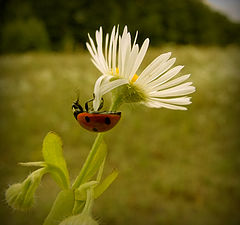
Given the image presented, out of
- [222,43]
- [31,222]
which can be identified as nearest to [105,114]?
[31,222]

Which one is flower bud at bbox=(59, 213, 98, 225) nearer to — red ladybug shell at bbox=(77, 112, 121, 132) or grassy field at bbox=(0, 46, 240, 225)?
red ladybug shell at bbox=(77, 112, 121, 132)

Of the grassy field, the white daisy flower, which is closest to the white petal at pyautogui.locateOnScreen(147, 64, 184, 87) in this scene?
the white daisy flower

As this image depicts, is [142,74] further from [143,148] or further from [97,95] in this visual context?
[143,148]

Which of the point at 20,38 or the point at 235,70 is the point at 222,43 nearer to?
the point at 235,70

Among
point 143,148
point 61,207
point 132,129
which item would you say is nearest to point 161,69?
point 61,207

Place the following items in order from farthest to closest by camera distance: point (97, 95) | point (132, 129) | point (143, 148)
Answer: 1. point (132, 129)
2. point (143, 148)
3. point (97, 95)

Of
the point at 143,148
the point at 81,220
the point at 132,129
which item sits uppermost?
the point at 132,129

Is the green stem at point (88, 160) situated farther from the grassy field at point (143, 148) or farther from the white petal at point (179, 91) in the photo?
the grassy field at point (143, 148)
